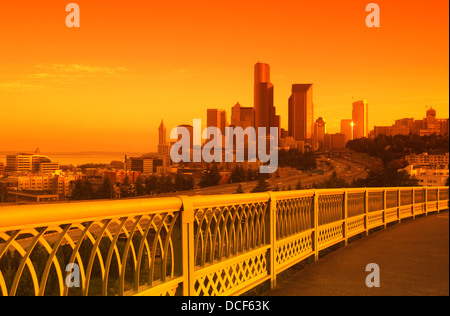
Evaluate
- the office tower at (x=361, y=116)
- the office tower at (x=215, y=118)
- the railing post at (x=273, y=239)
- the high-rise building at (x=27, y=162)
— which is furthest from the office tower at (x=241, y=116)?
the railing post at (x=273, y=239)

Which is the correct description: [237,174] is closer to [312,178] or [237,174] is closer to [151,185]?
[312,178]

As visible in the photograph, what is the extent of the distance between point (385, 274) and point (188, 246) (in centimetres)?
379

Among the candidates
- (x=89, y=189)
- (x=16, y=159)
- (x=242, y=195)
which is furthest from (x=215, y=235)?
(x=89, y=189)

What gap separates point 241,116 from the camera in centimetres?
9900

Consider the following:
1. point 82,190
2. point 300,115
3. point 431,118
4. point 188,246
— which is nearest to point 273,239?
point 188,246

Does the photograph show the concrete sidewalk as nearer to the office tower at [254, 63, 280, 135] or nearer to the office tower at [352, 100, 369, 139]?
the office tower at [352, 100, 369, 139]

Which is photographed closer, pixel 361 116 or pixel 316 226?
pixel 316 226

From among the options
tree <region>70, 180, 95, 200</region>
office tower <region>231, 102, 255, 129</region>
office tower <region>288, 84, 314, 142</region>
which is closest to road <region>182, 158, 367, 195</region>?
office tower <region>288, 84, 314, 142</region>

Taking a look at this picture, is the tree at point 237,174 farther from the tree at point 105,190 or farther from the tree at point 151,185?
the tree at point 105,190

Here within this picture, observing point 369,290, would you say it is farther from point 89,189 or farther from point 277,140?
point 277,140

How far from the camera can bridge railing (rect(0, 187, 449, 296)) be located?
122 inches

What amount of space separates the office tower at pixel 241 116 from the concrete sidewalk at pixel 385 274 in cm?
8261
